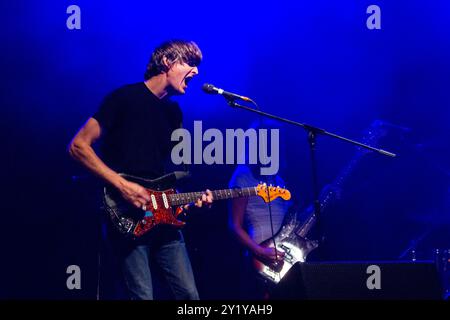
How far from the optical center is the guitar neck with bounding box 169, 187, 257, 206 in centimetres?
389

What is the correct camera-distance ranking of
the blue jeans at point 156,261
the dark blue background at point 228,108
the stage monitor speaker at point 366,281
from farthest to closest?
the dark blue background at point 228,108 < the blue jeans at point 156,261 < the stage monitor speaker at point 366,281

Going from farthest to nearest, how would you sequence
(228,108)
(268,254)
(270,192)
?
1. (228,108)
2. (268,254)
3. (270,192)

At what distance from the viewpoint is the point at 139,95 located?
3918mm

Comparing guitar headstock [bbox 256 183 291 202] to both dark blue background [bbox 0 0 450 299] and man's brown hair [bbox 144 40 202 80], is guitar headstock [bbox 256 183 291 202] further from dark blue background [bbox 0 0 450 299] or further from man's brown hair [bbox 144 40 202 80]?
man's brown hair [bbox 144 40 202 80]

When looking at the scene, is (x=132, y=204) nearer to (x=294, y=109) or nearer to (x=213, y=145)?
(x=213, y=145)

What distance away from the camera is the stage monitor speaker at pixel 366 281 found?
133 inches

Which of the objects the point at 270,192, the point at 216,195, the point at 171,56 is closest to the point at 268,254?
the point at 270,192

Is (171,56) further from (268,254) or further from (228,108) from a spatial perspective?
(268,254)

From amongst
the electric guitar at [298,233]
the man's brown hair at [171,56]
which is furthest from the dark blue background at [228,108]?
the man's brown hair at [171,56]

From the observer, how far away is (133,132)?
3820 millimetres

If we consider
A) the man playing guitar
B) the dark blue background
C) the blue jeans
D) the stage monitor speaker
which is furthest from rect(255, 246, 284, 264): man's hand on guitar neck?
the stage monitor speaker

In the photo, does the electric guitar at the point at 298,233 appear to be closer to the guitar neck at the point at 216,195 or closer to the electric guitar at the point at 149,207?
the guitar neck at the point at 216,195

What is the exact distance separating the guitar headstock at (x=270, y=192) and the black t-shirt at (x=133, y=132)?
2.68 ft

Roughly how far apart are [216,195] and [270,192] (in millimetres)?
487
